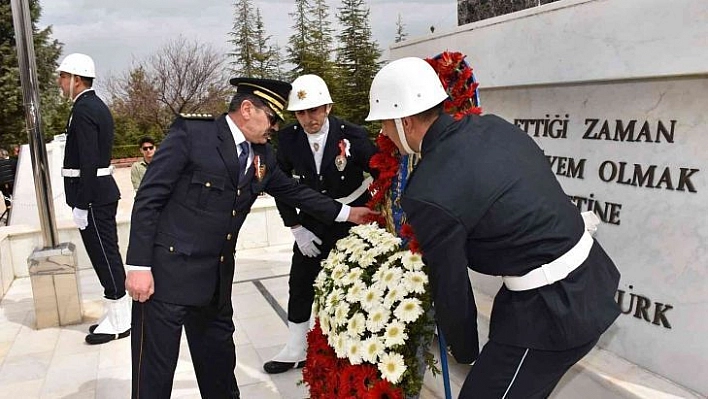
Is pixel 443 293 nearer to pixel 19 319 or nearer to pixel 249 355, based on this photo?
pixel 249 355

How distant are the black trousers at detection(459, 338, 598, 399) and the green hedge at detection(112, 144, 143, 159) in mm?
26065

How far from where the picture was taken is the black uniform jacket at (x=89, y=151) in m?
4.39

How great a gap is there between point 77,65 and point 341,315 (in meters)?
3.31

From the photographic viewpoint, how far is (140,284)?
2594 mm

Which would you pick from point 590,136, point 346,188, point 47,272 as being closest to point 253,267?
point 47,272

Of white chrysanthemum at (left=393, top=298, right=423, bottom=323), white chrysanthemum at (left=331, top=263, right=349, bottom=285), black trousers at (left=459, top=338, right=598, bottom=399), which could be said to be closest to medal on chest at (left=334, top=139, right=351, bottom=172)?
white chrysanthemum at (left=331, top=263, right=349, bottom=285)

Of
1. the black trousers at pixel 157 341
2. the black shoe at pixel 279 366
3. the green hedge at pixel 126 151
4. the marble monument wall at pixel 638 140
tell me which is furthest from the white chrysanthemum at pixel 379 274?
the green hedge at pixel 126 151

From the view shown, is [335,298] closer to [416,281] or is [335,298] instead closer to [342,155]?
[416,281]

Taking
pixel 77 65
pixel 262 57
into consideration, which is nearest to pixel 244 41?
pixel 262 57

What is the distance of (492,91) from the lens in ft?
11.4

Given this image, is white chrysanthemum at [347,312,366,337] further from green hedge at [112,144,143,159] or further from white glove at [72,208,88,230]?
green hedge at [112,144,143,159]

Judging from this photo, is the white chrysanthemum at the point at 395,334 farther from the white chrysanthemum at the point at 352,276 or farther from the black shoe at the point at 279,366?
the black shoe at the point at 279,366

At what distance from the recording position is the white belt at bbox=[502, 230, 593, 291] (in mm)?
1807

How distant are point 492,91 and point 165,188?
1.96 m
